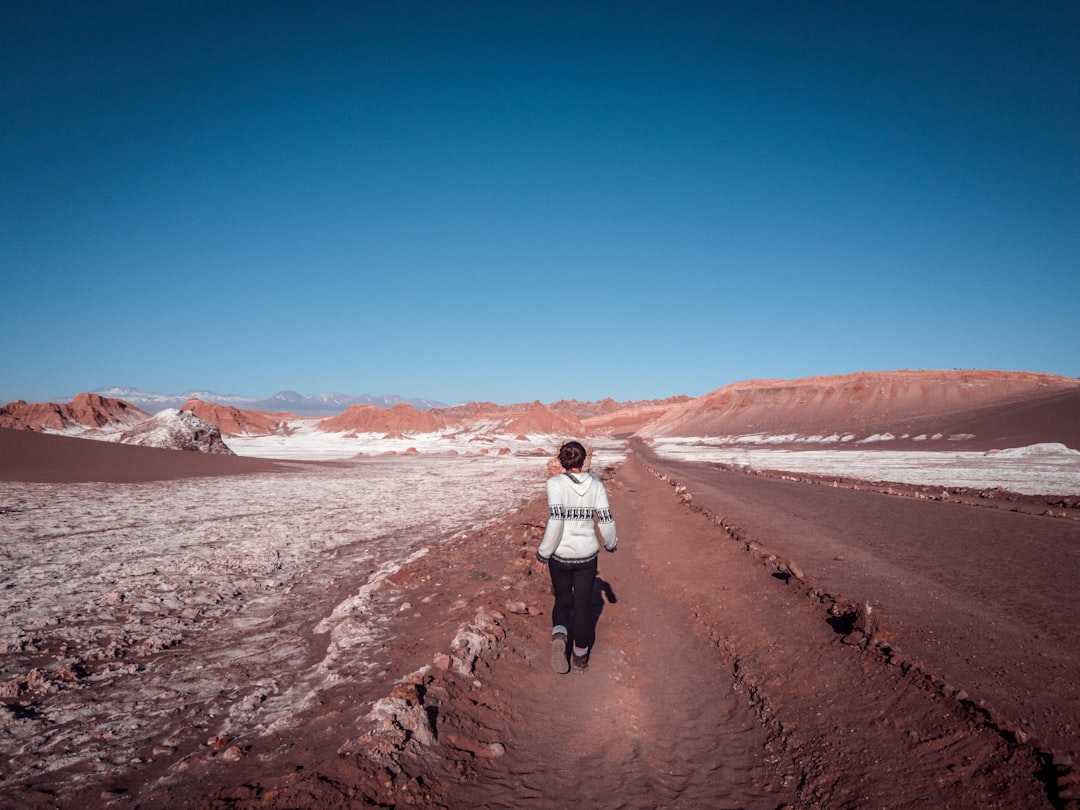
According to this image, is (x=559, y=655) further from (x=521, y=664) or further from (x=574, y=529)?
(x=574, y=529)

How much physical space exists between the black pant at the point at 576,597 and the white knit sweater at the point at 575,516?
6.5 inches

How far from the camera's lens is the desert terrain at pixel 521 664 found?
3482mm

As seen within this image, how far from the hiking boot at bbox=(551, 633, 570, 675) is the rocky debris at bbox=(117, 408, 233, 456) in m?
33.8

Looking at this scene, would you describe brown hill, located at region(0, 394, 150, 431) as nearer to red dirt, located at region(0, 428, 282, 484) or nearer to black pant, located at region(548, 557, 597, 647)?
red dirt, located at region(0, 428, 282, 484)

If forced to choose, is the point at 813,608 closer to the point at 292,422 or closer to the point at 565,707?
the point at 565,707

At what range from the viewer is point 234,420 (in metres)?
105

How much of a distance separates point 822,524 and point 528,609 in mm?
8831

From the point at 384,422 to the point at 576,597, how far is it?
103918 mm

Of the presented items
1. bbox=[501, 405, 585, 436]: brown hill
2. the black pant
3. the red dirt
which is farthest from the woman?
bbox=[501, 405, 585, 436]: brown hill

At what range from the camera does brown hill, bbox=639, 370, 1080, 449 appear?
50.0 metres

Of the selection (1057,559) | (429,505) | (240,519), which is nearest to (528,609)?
(1057,559)

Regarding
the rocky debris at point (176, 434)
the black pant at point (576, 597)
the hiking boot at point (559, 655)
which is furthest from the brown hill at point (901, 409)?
the rocky debris at point (176, 434)

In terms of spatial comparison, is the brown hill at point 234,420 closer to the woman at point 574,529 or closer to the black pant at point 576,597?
the black pant at point 576,597

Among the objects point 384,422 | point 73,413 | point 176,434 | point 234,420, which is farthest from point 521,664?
point 73,413
